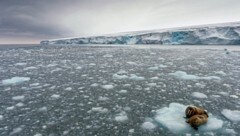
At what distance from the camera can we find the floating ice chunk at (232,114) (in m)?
2.48

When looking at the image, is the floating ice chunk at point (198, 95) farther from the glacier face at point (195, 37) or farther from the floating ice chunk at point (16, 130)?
the glacier face at point (195, 37)

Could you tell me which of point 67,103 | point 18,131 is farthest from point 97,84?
point 18,131

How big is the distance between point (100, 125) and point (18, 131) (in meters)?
0.96

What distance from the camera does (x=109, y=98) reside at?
129 inches

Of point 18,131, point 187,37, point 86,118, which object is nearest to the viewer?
point 18,131

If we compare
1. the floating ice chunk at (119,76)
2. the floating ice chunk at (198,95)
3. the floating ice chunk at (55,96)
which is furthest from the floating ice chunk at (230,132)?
the floating ice chunk at (119,76)

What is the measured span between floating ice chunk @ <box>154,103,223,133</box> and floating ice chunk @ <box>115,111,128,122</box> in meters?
0.41

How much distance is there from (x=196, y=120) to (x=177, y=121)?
0.23m

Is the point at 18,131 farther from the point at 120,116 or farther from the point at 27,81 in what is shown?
the point at 27,81

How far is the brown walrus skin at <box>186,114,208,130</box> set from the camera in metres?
2.25

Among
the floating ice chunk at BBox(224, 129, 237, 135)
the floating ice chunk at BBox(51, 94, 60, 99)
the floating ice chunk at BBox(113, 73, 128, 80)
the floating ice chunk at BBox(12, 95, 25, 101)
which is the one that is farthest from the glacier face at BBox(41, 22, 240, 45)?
the floating ice chunk at BBox(12, 95, 25, 101)

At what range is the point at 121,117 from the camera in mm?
2580

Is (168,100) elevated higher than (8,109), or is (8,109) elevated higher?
(8,109)

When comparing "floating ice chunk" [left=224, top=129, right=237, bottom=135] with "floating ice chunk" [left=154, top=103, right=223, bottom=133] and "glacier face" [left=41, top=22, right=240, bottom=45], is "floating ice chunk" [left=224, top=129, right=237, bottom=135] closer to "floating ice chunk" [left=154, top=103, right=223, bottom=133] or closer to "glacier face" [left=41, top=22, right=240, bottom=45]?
"floating ice chunk" [left=154, top=103, right=223, bottom=133]
